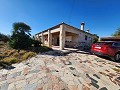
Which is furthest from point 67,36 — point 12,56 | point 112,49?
point 12,56

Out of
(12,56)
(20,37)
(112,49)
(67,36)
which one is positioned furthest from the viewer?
(67,36)

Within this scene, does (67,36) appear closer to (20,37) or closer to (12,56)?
(20,37)

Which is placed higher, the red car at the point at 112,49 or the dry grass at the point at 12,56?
the red car at the point at 112,49

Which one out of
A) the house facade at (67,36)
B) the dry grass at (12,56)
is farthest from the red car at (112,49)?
the dry grass at (12,56)

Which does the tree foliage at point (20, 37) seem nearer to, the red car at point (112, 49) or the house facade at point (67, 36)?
the house facade at point (67, 36)

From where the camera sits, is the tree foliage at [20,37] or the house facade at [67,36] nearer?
the tree foliage at [20,37]

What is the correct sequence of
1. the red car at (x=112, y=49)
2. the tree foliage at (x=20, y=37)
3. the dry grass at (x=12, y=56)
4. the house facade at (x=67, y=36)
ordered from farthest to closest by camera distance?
1. the house facade at (x=67, y=36)
2. the tree foliage at (x=20, y=37)
3. the red car at (x=112, y=49)
4. the dry grass at (x=12, y=56)

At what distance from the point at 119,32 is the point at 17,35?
40.7 meters

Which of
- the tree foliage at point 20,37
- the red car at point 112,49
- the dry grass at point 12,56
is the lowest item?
the dry grass at point 12,56

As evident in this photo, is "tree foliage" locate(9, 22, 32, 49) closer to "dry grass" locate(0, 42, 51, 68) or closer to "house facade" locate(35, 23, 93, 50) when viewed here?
"dry grass" locate(0, 42, 51, 68)

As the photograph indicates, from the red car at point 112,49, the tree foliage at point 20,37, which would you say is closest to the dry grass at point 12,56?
the tree foliage at point 20,37

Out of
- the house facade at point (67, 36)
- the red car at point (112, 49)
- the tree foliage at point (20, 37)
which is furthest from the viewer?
the house facade at point (67, 36)

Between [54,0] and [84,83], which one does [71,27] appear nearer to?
[54,0]

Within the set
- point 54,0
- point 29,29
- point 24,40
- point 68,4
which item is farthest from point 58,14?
point 24,40
